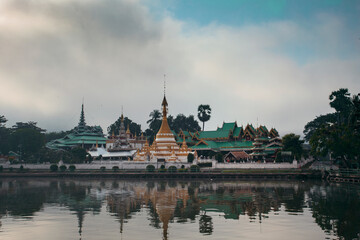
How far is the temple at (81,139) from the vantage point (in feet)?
342

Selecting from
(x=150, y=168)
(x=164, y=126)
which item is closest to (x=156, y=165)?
(x=150, y=168)

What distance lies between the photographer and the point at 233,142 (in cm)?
8006

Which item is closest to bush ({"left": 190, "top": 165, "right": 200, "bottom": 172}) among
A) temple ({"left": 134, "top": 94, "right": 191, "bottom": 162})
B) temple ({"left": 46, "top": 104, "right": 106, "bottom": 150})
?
temple ({"left": 134, "top": 94, "right": 191, "bottom": 162})

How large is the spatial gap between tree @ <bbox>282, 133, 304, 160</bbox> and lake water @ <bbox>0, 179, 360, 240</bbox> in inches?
774

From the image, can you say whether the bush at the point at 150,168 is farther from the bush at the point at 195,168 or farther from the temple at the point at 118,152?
the temple at the point at 118,152

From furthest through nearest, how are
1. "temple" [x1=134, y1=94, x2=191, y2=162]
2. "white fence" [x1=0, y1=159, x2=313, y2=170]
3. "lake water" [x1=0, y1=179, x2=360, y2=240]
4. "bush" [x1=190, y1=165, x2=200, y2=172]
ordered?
"temple" [x1=134, y1=94, x2=191, y2=162] < "bush" [x1=190, y1=165, x2=200, y2=172] < "white fence" [x1=0, y1=159, x2=313, y2=170] < "lake water" [x1=0, y1=179, x2=360, y2=240]

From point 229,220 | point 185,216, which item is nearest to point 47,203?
point 185,216

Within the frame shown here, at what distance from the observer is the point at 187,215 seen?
27438 mm

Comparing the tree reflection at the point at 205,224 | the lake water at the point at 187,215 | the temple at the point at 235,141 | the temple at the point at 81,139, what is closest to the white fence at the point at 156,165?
the temple at the point at 235,141

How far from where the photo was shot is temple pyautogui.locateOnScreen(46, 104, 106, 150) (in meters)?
104

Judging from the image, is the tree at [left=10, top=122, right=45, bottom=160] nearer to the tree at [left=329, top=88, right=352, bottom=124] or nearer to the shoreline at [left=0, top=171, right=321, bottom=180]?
the shoreline at [left=0, top=171, right=321, bottom=180]

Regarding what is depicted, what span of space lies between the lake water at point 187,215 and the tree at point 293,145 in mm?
19648

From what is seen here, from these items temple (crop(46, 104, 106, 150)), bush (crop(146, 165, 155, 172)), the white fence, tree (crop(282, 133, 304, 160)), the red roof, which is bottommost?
bush (crop(146, 165, 155, 172))

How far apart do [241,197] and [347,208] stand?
9600 mm
